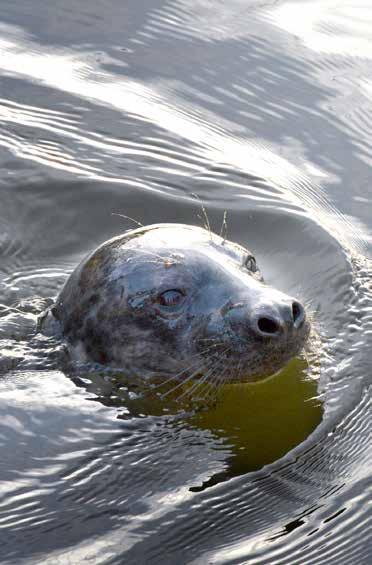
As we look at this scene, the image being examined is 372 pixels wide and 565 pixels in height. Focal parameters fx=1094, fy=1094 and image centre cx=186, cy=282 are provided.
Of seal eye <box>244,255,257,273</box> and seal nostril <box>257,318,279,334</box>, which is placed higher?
seal nostril <box>257,318,279,334</box>

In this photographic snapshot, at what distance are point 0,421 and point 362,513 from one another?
186 centimetres

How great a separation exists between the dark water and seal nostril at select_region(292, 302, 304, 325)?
654 mm

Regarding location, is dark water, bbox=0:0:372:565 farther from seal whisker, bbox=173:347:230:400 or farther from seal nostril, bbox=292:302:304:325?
seal nostril, bbox=292:302:304:325

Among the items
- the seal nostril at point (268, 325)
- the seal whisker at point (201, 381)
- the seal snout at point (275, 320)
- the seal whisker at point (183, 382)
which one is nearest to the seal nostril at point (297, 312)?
the seal snout at point (275, 320)

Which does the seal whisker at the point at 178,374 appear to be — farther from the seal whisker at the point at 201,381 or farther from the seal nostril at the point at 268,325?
the seal nostril at the point at 268,325

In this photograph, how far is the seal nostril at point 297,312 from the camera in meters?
5.06

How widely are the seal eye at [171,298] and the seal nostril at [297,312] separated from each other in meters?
0.62

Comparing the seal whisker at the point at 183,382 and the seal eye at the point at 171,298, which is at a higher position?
the seal eye at the point at 171,298

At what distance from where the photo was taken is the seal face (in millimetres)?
5117

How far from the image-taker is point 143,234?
5.77 m

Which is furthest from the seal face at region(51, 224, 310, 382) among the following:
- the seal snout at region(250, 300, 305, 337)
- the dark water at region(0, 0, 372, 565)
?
the dark water at region(0, 0, 372, 565)

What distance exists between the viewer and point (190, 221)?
24.1 feet

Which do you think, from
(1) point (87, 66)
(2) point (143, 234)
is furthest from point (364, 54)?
(2) point (143, 234)

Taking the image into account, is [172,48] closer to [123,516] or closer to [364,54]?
[364,54]
